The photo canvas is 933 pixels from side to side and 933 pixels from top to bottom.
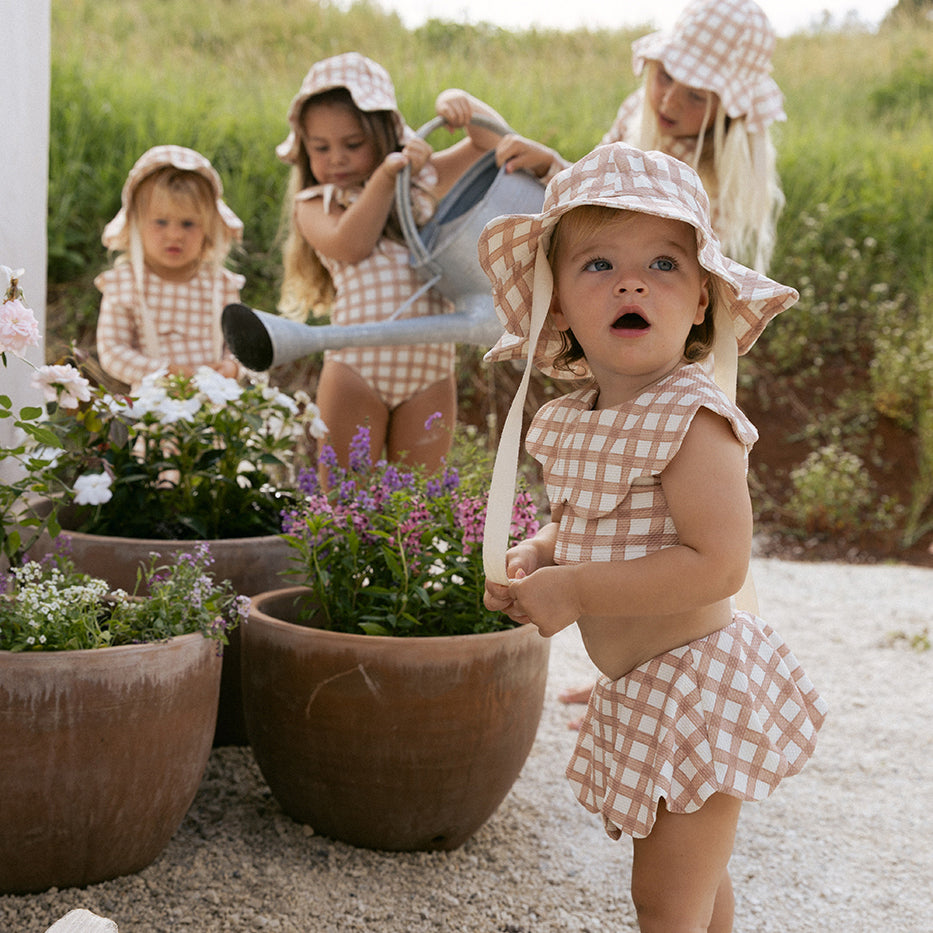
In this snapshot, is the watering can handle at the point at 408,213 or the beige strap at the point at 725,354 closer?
the beige strap at the point at 725,354

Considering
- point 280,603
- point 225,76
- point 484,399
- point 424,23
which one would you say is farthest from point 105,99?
point 280,603

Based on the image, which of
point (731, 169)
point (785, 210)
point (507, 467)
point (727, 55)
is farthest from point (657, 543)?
point (785, 210)

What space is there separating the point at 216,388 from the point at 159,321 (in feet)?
4.38

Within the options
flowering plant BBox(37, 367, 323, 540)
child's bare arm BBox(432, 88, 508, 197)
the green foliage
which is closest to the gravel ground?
flowering plant BBox(37, 367, 323, 540)

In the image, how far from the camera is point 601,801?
1.34 metres

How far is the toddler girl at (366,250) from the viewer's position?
104 inches

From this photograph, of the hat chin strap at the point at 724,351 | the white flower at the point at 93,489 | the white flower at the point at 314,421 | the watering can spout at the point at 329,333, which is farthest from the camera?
the white flower at the point at 314,421

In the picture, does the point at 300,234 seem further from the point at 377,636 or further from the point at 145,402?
the point at 377,636

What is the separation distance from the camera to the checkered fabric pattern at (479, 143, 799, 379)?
1.24 m

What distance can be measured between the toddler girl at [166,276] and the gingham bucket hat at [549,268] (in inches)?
82.5

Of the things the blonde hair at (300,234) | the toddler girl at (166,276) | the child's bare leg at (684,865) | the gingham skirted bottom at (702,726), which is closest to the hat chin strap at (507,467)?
the gingham skirted bottom at (702,726)

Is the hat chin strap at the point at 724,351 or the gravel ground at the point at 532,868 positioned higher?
the hat chin strap at the point at 724,351

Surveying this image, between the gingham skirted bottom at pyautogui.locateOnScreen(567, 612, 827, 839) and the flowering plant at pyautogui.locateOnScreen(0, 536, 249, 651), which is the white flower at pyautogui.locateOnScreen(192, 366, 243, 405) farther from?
the gingham skirted bottom at pyautogui.locateOnScreen(567, 612, 827, 839)

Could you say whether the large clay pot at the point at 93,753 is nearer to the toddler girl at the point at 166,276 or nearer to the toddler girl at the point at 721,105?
the toddler girl at the point at 721,105
